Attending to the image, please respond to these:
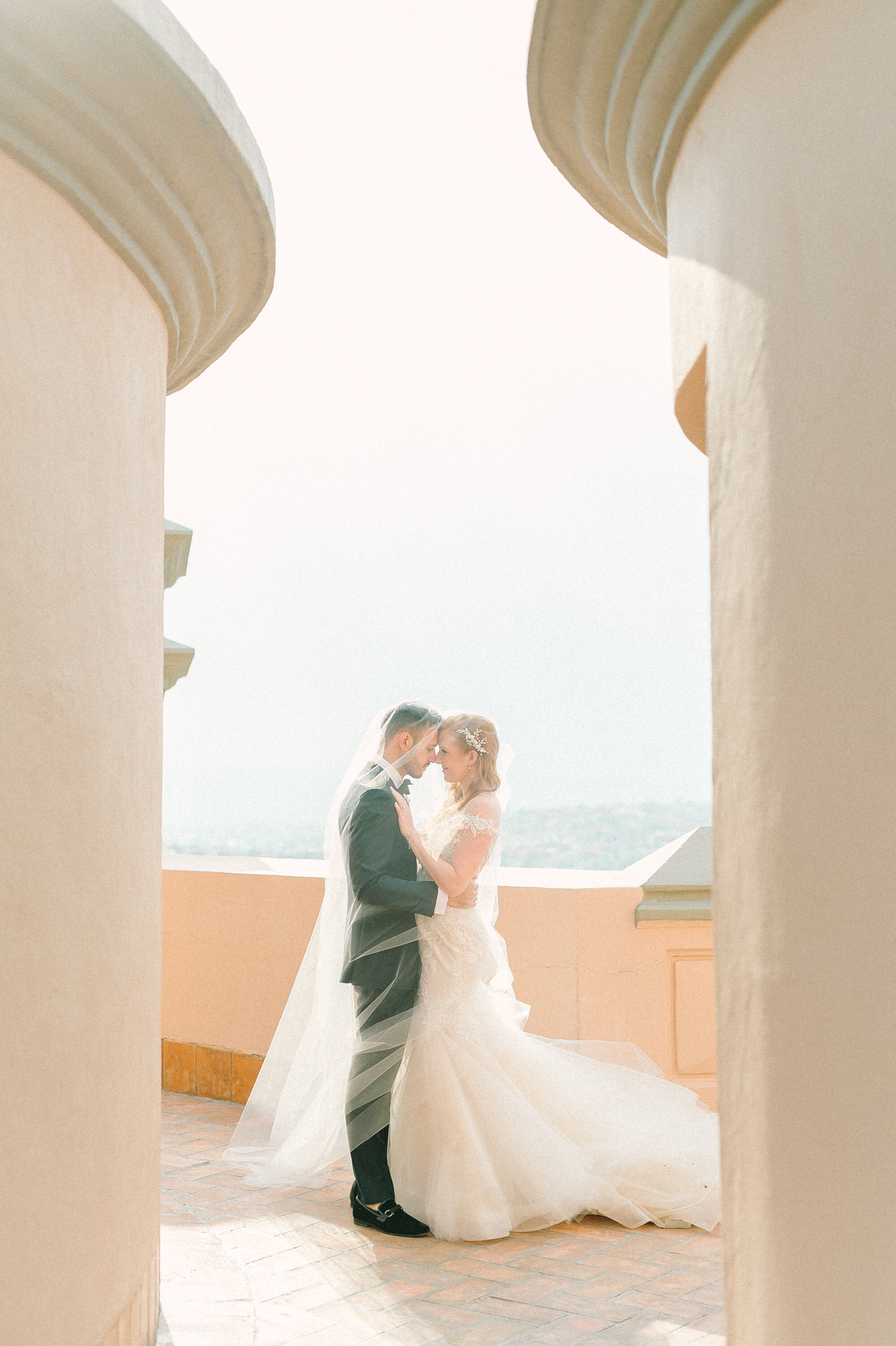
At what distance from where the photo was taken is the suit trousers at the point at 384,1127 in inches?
173

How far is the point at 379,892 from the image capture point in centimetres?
460

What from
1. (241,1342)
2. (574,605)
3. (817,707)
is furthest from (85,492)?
(574,605)

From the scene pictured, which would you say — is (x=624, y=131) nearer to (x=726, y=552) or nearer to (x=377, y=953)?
(x=726, y=552)

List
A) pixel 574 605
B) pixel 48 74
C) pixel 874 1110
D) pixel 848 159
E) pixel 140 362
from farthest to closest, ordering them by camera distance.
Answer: pixel 574 605 → pixel 140 362 → pixel 48 74 → pixel 848 159 → pixel 874 1110

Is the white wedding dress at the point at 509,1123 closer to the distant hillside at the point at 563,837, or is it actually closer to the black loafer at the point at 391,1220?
the black loafer at the point at 391,1220

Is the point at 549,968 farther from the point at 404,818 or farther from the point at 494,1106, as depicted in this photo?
the point at 404,818

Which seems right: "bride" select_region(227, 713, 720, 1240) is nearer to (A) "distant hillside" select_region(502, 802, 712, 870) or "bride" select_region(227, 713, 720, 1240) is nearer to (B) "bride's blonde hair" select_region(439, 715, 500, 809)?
(B) "bride's blonde hair" select_region(439, 715, 500, 809)

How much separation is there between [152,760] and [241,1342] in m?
1.62

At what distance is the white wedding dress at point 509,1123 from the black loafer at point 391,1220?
0.13 ft

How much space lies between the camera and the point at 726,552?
233 centimetres

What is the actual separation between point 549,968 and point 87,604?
354 cm

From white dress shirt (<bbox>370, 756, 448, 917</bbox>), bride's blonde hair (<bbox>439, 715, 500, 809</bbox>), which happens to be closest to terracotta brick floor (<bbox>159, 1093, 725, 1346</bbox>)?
white dress shirt (<bbox>370, 756, 448, 917</bbox>)

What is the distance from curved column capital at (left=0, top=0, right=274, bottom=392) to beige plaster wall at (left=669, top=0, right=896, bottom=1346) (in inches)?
44.8

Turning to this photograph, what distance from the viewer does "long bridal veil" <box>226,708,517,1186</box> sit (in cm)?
471
